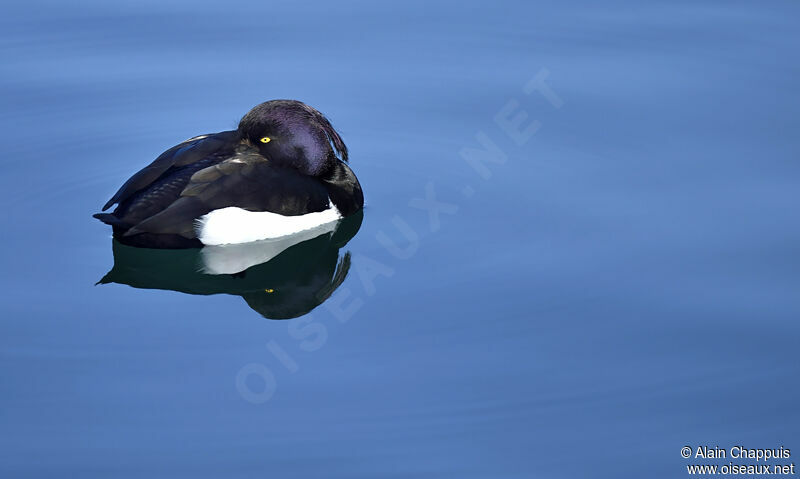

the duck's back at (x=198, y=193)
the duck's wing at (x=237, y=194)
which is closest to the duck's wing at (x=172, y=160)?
the duck's back at (x=198, y=193)

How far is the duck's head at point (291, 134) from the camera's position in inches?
275

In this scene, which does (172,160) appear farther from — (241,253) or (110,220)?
(241,253)

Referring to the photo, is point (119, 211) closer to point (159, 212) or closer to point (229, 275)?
point (159, 212)

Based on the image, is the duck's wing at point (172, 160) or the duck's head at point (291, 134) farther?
the duck's head at point (291, 134)

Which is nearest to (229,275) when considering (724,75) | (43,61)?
(43,61)

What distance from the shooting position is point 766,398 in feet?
17.6

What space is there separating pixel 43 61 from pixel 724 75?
5643 mm

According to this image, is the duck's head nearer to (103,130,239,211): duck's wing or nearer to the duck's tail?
(103,130,239,211): duck's wing

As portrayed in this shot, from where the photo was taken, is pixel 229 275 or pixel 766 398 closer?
pixel 766 398

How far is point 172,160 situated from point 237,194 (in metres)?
0.52

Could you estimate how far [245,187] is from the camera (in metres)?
6.71

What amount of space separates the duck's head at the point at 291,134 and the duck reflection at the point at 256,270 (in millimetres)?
490

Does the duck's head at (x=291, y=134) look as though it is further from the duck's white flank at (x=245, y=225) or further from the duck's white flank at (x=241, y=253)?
the duck's white flank at (x=241, y=253)

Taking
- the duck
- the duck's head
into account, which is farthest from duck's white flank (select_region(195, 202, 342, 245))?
the duck's head
